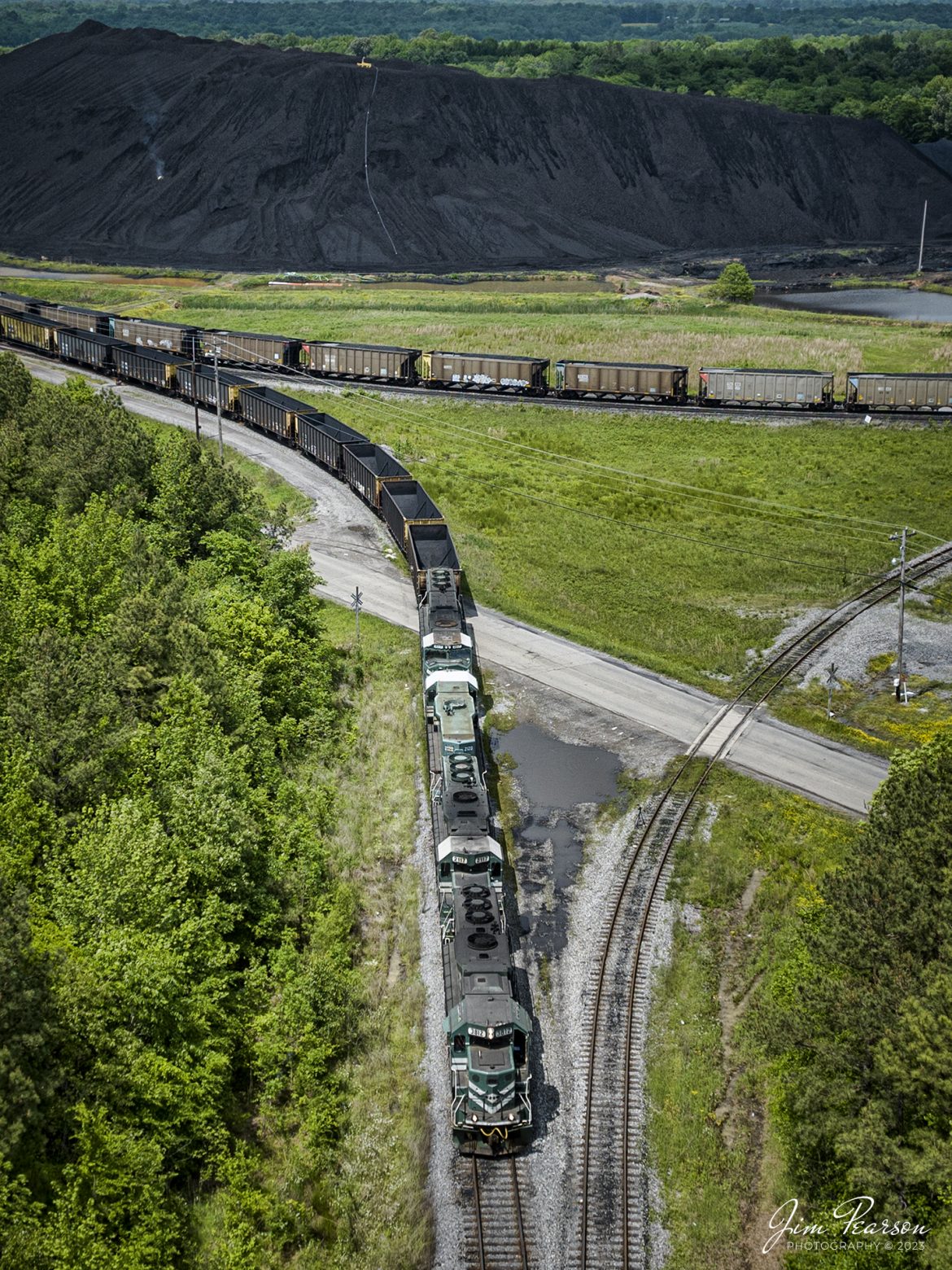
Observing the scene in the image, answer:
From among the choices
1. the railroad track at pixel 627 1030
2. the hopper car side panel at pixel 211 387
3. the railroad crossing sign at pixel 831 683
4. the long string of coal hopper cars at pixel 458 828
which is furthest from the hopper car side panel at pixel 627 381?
the railroad track at pixel 627 1030

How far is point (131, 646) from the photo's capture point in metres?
41.4

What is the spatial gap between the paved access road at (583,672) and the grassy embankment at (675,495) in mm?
1487

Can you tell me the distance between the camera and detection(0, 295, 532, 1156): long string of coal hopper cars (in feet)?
93.3

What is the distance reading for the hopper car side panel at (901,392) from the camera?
3504 inches

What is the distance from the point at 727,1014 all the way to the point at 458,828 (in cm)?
837

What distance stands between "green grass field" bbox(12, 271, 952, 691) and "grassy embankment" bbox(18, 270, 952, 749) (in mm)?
145

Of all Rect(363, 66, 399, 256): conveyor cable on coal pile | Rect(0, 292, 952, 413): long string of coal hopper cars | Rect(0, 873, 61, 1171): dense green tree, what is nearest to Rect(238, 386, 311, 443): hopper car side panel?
Rect(0, 292, 952, 413): long string of coal hopper cars

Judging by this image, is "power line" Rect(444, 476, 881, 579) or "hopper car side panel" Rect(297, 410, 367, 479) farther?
"hopper car side panel" Rect(297, 410, 367, 479)

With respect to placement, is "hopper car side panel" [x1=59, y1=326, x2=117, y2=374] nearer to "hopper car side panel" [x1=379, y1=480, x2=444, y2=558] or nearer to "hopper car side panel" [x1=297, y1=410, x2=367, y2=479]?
"hopper car side panel" [x1=297, y1=410, x2=367, y2=479]

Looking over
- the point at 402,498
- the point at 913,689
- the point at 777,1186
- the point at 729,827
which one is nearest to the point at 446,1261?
the point at 777,1186

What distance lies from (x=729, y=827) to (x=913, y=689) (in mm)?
13632

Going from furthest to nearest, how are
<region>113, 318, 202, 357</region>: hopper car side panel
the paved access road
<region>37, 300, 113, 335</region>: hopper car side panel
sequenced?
<region>37, 300, 113, 335</region>: hopper car side panel, <region>113, 318, 202, 357</region>: hopper car side panel, the paved access road

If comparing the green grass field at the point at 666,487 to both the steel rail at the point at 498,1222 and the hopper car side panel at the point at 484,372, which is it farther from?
the steel rail at the point at 498,1222

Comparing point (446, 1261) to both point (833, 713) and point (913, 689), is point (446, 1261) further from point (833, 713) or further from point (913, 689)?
point (913, 689)
